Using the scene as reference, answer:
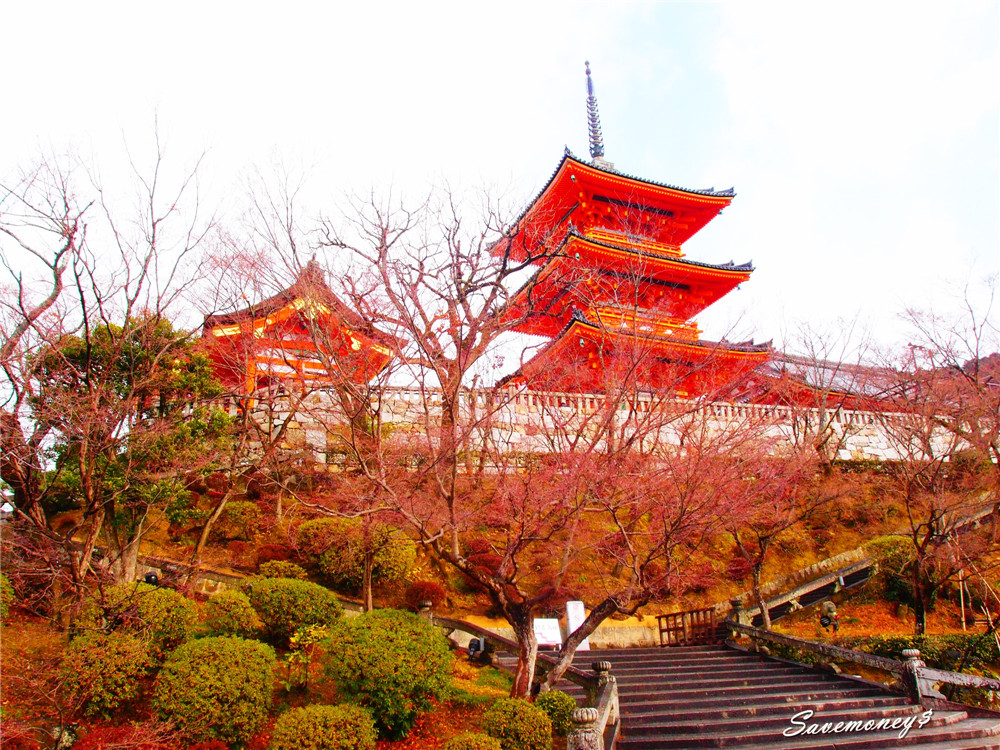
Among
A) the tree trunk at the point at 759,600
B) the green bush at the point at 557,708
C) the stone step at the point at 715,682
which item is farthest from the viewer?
the tree trunk at the point at 759,600

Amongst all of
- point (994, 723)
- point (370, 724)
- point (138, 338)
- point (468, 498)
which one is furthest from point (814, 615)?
point (138, 338)

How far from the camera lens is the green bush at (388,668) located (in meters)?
7.87

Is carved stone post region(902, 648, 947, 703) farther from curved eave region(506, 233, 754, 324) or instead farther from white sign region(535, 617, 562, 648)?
curved eave region(506, 233, 754, 324)

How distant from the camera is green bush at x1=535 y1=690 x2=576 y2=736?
8016mm

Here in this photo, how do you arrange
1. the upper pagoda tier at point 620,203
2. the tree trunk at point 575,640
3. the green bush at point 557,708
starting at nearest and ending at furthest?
the green bush at point 557,708, the tree trunk at point 575,640, the upper pagoda tier at point 620,203

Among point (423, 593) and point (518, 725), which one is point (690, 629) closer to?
point (423, 593)

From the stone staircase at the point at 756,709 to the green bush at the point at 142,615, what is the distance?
17.8 ft

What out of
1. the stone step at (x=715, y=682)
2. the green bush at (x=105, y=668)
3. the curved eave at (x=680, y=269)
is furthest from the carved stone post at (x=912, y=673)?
the curved eave at (x=680, y=269)

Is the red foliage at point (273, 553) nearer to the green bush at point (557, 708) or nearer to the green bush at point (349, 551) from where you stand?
the green bush at point (349, 551)

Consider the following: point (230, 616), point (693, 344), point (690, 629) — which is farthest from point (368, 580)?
point (693, 344)

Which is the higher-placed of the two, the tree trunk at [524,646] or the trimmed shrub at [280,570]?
the trimmed shrub at [280,570]

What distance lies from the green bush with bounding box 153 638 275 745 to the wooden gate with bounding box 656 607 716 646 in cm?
886

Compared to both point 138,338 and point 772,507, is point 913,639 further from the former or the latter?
point 138,338

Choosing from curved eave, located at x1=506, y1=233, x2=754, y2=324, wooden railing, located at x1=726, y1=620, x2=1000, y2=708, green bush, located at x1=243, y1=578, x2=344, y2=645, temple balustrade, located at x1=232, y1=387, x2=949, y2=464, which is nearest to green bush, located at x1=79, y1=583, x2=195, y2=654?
green bush, located at x1=243, y1=578, x2=344, y2=645
